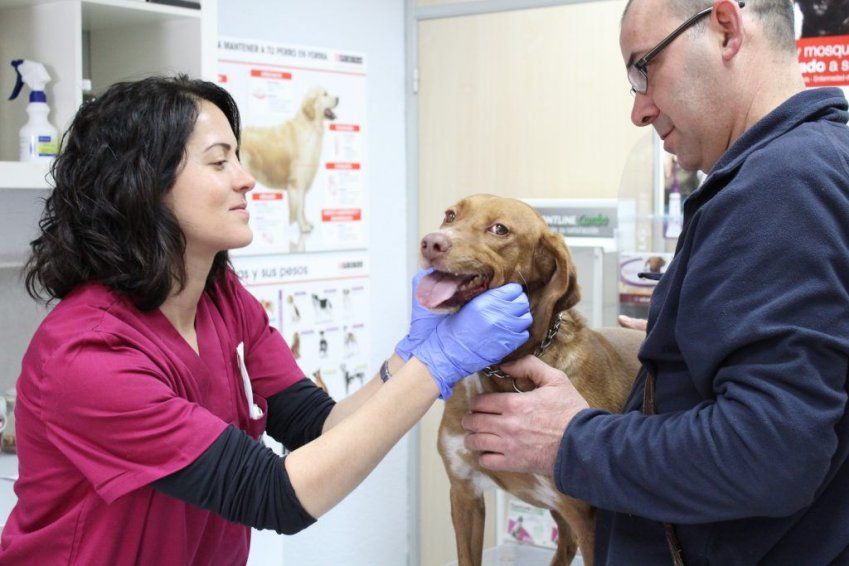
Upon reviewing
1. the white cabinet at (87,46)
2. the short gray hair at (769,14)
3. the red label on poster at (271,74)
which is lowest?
the short gray hair at (769,14)

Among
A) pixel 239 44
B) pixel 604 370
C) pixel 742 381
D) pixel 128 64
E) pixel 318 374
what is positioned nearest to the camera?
pixel 742 381

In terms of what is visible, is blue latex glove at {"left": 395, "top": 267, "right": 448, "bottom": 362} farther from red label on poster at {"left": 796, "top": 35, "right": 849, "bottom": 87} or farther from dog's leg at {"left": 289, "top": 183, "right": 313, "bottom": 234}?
red label on poster at {"left": 796, "top": 35, "right": 849, "bottom": 87}

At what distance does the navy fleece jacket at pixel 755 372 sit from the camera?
1007 millimetres

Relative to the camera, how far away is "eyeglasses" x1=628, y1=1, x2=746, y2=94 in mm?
1170

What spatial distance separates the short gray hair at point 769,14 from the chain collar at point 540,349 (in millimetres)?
613

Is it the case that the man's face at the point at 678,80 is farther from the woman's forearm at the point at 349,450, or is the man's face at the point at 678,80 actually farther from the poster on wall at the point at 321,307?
the poster on wall at the point at 321,307

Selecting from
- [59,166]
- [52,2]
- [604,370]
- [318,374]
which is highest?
[52,2]

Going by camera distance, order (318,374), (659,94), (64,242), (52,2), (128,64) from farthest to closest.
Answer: (318,374) < (128,64) < (52,2) < (64,242) < (659,94)

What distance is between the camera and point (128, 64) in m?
2.13

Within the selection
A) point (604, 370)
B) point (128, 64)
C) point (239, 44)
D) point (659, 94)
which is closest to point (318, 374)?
point (239, 44)

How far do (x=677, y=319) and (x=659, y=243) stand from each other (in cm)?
175

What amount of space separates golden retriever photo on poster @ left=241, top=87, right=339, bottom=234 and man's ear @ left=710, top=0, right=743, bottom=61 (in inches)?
75.0

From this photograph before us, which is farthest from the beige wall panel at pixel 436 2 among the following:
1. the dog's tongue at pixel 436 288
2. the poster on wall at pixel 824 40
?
the dog's tongue at pixel 436 288

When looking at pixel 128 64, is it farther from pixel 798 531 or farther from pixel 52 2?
pixel 798 531
